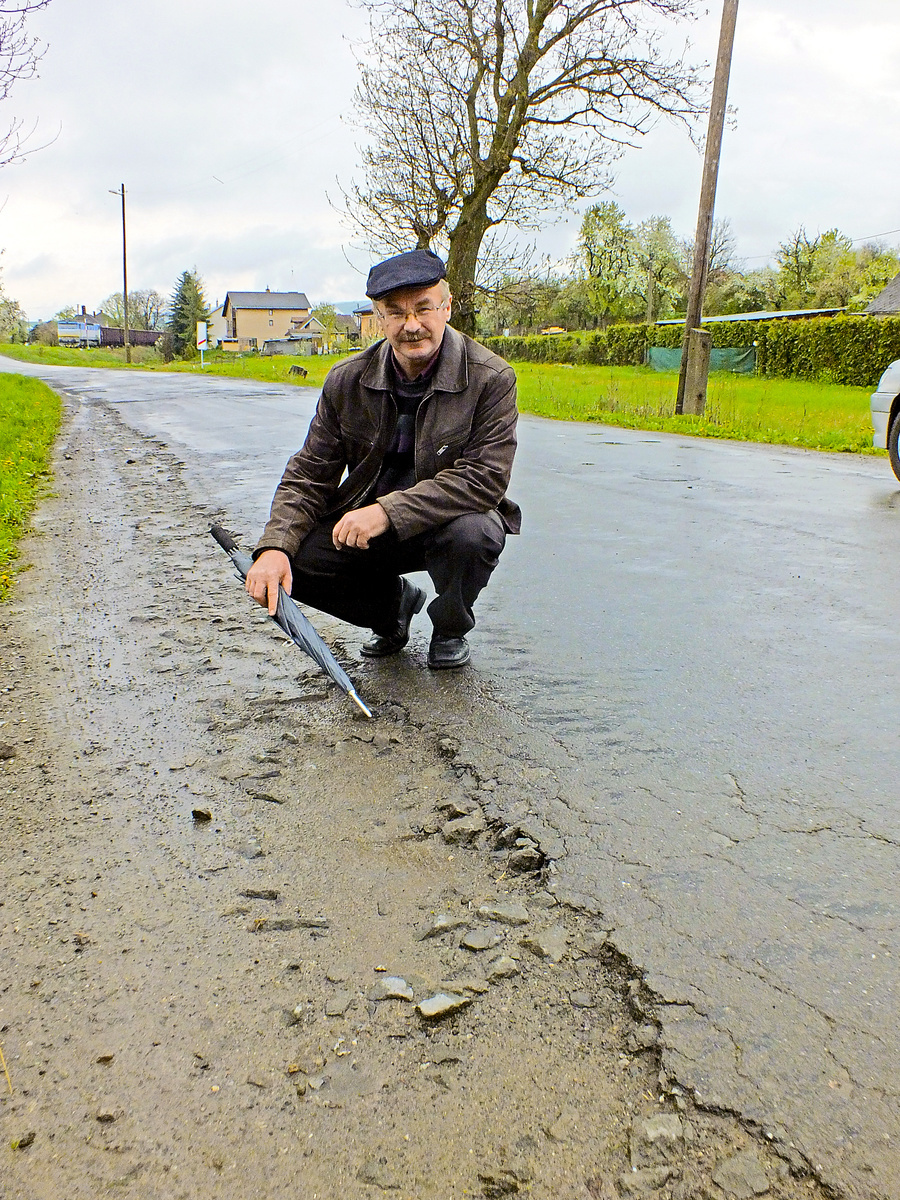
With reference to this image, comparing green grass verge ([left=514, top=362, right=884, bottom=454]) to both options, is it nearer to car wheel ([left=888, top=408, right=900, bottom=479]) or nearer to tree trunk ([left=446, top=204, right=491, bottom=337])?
tree trunk ([left=446, top=204, right=491, bottom=337])

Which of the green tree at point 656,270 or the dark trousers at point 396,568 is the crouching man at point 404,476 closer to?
the dark trousers at point 396,568

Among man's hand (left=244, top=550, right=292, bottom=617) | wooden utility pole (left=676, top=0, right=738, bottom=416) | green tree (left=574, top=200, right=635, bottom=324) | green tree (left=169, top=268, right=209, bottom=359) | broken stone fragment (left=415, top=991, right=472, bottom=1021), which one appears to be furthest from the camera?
green tree (left=169, top=268, right=209, bottom=359)

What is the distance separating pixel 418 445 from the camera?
12.2 ft

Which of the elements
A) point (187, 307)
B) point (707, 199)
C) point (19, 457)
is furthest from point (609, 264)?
point (19, 457)

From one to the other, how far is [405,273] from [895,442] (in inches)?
264

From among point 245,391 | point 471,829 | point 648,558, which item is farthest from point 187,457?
point 245,391

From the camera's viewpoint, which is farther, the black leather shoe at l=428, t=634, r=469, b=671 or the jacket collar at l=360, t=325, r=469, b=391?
the black leather shoe at l=428, t=634, r=469, b=671

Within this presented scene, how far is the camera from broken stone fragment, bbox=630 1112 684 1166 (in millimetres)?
1586

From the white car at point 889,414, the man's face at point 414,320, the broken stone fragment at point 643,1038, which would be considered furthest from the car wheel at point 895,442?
the broken stone fragment at point 643,1038

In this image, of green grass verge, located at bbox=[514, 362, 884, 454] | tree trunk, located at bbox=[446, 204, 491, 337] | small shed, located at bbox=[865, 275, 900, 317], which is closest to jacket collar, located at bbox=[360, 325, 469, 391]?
green grass verge, located at bbox=[514, 362, 884, 454]

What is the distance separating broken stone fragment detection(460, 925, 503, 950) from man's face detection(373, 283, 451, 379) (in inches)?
88.0

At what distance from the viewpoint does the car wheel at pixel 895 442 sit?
8.58m

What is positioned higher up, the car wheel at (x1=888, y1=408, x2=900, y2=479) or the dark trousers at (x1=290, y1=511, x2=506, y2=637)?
the car wheel at (x1=888, y1=408, x2=900, y2=479)

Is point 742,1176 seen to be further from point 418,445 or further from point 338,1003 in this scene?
point 418,445
